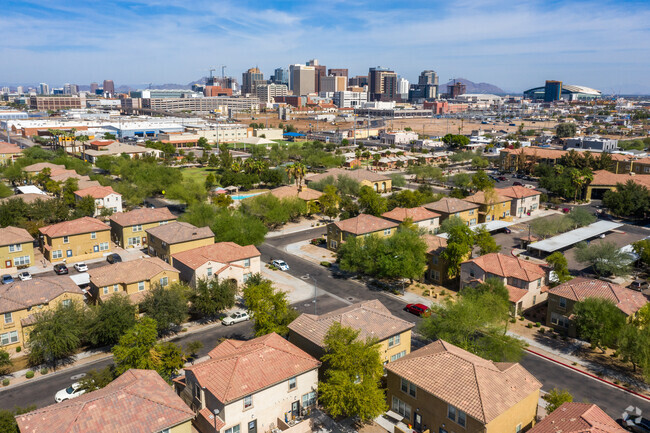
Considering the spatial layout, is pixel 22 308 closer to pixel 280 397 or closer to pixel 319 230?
pixel 280 397

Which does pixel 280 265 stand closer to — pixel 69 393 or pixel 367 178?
pixel 69 393

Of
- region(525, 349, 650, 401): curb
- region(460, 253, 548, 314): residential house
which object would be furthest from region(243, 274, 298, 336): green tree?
region(460, 253, 548, 314): residential house

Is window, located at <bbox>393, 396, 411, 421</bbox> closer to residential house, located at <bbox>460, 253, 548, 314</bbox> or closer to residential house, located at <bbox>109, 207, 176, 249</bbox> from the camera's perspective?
residential house, located at <bbox>460, 253, 548, 314</bbox>

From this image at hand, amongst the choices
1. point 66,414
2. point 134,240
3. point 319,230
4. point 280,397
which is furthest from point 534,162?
point 66,414

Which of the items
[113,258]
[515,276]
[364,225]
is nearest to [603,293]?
[515,276]

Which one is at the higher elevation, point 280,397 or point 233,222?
point 233,222

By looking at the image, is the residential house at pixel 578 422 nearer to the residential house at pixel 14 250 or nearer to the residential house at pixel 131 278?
the residential house at pixel 131 278
